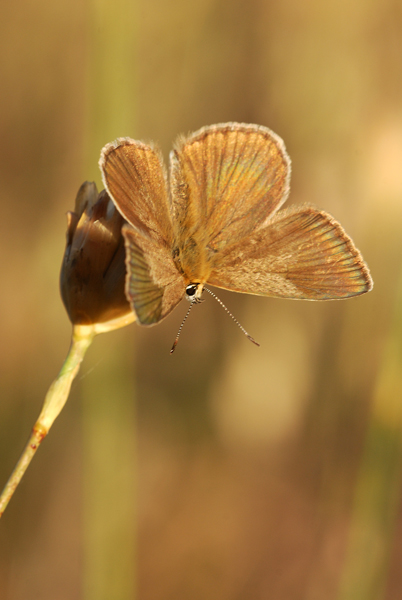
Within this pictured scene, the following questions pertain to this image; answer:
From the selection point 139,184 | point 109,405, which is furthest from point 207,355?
point 139,184

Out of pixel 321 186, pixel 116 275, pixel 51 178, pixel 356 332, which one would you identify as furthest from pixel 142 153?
pixel 356 332

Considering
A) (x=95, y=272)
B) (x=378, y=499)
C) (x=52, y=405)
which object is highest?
(x=95, y=272)

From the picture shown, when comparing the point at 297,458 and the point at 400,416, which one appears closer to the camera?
the point at 400,416

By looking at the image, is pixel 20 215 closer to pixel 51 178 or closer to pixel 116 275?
pixel 51 178

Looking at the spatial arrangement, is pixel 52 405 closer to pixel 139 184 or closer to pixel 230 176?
pixel 139 184

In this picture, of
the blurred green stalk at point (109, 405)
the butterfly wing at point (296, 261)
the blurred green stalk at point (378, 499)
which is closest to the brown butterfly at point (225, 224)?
the butterfly wing at point (296, 261)
